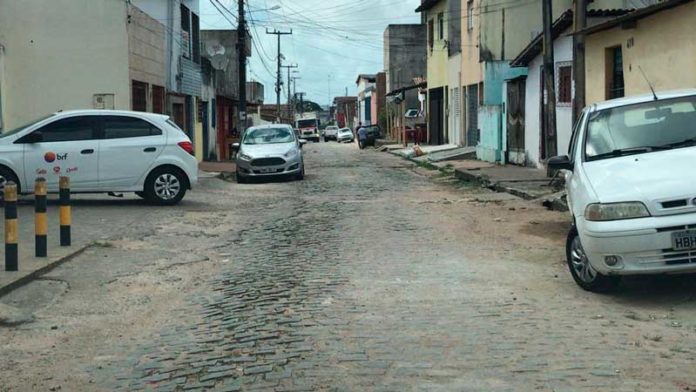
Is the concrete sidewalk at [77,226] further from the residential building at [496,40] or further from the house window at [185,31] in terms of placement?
the residential building at [496,40]

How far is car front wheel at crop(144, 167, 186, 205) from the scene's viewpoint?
1484 cm

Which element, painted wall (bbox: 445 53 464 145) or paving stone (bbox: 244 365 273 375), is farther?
painted wall (bbox: 445 53 464 145)

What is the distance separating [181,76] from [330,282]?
20447 mm

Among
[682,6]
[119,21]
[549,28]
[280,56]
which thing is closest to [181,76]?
[119,21]

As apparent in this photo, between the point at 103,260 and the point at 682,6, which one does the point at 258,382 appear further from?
the point at 682,6

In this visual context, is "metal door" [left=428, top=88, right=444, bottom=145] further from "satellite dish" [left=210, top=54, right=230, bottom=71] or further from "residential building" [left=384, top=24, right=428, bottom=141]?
"residential building" [left=384, top=24, right=428, bottom=141]

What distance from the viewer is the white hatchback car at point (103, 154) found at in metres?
14.1

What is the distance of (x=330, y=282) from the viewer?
26.4ft

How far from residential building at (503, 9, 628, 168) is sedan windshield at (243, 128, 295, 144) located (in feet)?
21.8

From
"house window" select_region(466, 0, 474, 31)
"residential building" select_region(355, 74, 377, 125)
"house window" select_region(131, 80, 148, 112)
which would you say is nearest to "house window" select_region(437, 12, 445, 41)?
"house window" select_region(466, 0, 474, 31)

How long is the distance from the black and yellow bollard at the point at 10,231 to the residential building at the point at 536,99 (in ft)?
39.4

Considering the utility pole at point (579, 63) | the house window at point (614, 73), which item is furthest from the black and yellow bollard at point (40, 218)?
the house window at point (614, 73)

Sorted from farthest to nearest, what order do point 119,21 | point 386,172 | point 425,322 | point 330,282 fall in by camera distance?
1. point 386,172
2. point 119,21
3. point 330,282
4. point 425,322

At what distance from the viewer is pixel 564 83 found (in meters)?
20.4
